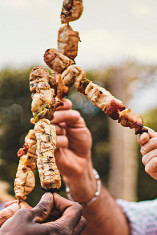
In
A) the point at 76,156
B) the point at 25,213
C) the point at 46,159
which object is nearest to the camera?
the point at 25,213

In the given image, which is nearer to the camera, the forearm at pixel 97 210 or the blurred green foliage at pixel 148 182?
the forearm at pixel 97 210

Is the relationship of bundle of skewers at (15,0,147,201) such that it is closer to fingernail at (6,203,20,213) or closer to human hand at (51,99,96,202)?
fingernail at (6,203,20,213)

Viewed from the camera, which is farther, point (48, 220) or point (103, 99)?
point (103, 99)

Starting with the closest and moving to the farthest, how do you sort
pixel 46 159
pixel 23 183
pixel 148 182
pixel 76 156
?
1. pixel 46 159
2. pixel 23 183
3. pixel 76 156
4. pixel 148 182

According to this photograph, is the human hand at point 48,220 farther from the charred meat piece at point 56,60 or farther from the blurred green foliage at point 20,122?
the blurred green foliage at point 20,122

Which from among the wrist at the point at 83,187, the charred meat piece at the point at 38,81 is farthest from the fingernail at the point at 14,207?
the wrist at the point at 83,187

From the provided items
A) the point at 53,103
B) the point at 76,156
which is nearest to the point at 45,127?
the point at 53,103

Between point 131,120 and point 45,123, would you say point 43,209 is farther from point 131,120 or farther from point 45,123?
point 131,120
